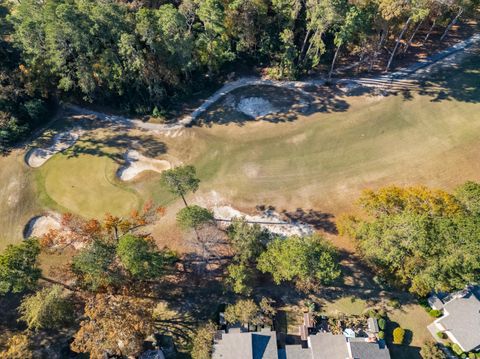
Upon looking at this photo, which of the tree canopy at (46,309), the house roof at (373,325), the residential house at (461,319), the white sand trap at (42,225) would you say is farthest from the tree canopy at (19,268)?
the residential house at (461,319)

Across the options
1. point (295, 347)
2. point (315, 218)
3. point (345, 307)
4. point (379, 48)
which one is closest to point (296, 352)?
point (295, 347)

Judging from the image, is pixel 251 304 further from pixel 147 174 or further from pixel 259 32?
pixel 259 32

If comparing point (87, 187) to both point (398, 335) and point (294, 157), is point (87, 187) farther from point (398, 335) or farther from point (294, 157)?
point (398, 335)

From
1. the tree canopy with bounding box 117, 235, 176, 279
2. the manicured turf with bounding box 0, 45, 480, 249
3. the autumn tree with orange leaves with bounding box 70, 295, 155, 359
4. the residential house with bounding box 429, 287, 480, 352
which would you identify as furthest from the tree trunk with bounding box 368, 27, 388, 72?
the autumn tree with orange leaves with bounding box 70, 295, 155, 359

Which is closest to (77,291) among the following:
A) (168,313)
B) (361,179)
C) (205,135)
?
(168,313)

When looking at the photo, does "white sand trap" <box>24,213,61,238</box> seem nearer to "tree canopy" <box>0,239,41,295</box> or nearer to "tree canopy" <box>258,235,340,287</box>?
"tree canopy" <box>0,239,41,295</box>

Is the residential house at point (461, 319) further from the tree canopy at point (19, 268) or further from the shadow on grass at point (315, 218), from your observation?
the tree canopy at point (19, 268)
